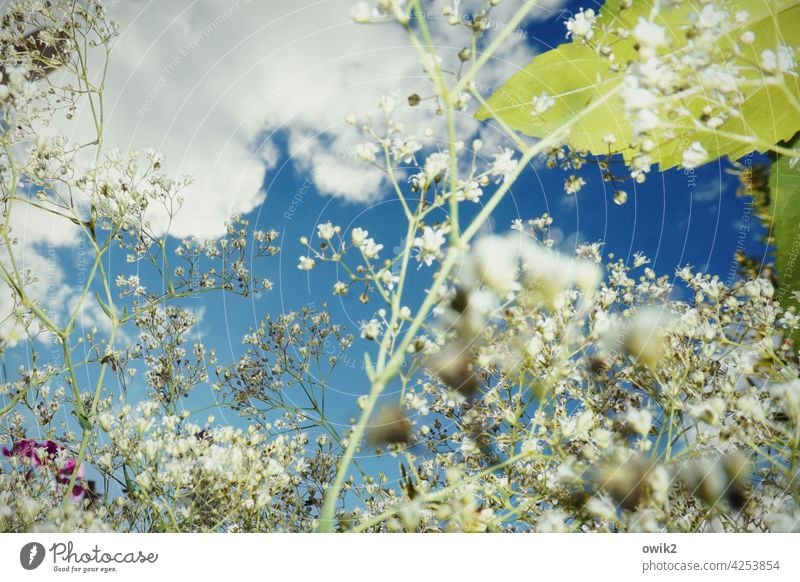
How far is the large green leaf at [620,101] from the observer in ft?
2.29

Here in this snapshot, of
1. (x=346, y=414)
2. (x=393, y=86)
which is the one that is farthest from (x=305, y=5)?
(x=346, y=414)

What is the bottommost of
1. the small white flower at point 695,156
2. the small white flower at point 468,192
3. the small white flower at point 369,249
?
the small white flower at point 369,249

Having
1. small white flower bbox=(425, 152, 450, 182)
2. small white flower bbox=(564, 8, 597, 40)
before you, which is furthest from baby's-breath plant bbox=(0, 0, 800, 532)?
small white flower bbox=(425, 152, 450, 182)

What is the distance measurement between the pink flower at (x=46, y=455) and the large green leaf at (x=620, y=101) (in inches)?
30.8

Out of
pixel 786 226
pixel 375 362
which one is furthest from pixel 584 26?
pixel 375 362

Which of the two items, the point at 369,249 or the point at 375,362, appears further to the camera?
the point at 375,362

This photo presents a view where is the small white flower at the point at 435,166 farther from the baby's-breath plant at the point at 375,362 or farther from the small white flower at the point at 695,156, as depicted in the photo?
the small white flower at the point at 695,156

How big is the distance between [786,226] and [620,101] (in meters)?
0.33

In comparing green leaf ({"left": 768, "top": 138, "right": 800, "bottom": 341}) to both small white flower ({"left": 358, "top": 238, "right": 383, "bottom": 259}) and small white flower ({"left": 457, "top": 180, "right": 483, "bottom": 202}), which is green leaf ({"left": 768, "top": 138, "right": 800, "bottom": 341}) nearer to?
small white flower ({"left": 457, "top": 180, "right": 483, "bottom": 202})

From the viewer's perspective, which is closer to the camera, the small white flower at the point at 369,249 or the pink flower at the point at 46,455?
the small white flower at the point at 369,249

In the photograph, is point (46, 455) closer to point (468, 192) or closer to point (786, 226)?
point (468, 192)

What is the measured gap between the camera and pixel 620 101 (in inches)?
27.7

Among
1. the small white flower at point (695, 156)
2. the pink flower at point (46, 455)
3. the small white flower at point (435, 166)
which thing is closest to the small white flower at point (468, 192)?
the small white flower at point (435, 166)
